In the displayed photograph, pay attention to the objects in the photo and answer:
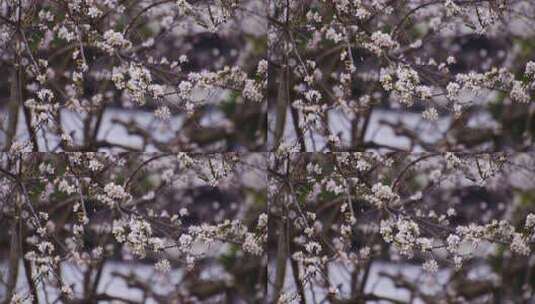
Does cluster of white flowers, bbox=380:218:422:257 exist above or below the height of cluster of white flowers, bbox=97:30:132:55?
below

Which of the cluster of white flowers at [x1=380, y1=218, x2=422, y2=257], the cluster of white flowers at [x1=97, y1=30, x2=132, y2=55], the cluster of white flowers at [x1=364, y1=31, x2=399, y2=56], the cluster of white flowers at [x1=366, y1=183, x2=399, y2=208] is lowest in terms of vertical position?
the cluster of white flowers at [x1=380, y1=218, x2=422, y2=257]

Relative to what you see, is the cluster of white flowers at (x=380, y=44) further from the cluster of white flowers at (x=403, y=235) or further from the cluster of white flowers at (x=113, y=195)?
the cluster of white flowers at (x=113, y=195)

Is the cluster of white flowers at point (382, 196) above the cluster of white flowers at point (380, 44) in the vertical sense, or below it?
below

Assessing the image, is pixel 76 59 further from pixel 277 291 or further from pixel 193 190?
pixel 277 291

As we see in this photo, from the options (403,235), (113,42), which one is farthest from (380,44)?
(113,42)

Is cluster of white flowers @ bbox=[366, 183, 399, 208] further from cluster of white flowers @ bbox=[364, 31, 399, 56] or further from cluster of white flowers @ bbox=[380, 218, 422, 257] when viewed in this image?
cluster of white flowers @ bbox=[364, 31, 399, 56]

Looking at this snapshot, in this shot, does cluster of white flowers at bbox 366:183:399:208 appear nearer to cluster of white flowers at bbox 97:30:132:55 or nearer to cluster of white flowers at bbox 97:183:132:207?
cluster of white flowers at bbox 97:183:132:207

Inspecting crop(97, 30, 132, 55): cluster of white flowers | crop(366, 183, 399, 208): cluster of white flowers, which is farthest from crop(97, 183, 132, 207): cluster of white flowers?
crop(366, 183, 399, 208): cluster of white flowers

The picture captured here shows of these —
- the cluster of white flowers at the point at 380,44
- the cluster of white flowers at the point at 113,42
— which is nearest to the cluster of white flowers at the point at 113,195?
the cluster of white flowers at the point at 113,42

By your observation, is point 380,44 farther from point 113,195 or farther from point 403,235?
point 113,195

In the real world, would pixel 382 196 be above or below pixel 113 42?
below

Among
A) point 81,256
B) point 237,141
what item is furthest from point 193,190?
point 81,256
